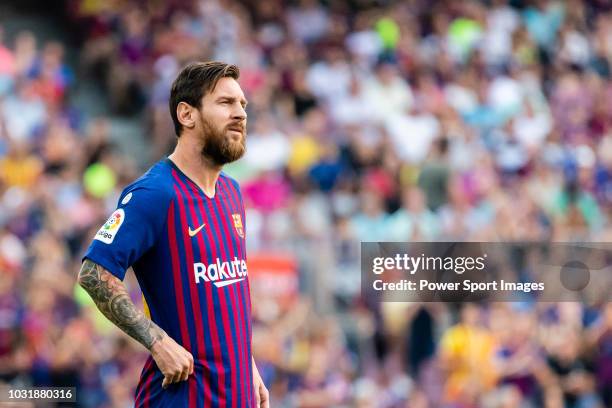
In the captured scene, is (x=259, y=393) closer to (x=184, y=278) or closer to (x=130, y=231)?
(x=184, y=278)

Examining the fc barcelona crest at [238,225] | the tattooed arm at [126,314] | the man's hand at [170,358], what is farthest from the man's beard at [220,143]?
the man's hand at [170,358]

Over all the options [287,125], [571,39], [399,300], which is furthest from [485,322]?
[571,39]

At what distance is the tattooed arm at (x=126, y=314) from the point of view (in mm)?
5074

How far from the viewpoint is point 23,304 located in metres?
11.3

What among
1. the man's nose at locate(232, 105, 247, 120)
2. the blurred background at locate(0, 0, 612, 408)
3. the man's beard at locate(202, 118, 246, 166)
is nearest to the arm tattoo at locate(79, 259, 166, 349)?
the man's beard at locate(202, 118, 246, 166)

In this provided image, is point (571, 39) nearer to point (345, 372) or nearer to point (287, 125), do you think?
point (287, 125)

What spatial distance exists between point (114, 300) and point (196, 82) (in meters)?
1.08

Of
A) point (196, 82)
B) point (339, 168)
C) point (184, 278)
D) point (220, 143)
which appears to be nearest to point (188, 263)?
point (184, 278)

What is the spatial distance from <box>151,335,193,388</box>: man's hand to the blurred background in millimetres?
6060

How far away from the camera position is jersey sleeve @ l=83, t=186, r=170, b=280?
5.09 meters

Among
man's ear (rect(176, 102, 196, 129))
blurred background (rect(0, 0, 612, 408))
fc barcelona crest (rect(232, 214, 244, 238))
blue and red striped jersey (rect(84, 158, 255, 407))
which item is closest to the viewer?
blue and red striped jersey (rect(84, 158, 255, 407))

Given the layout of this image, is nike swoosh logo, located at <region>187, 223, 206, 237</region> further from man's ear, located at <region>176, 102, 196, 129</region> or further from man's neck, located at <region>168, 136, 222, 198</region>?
man's ear, located at <region>176, 102, 196, 129</region>

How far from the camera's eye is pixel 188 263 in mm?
5277

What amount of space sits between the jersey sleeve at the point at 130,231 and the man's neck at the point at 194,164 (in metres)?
0.24
